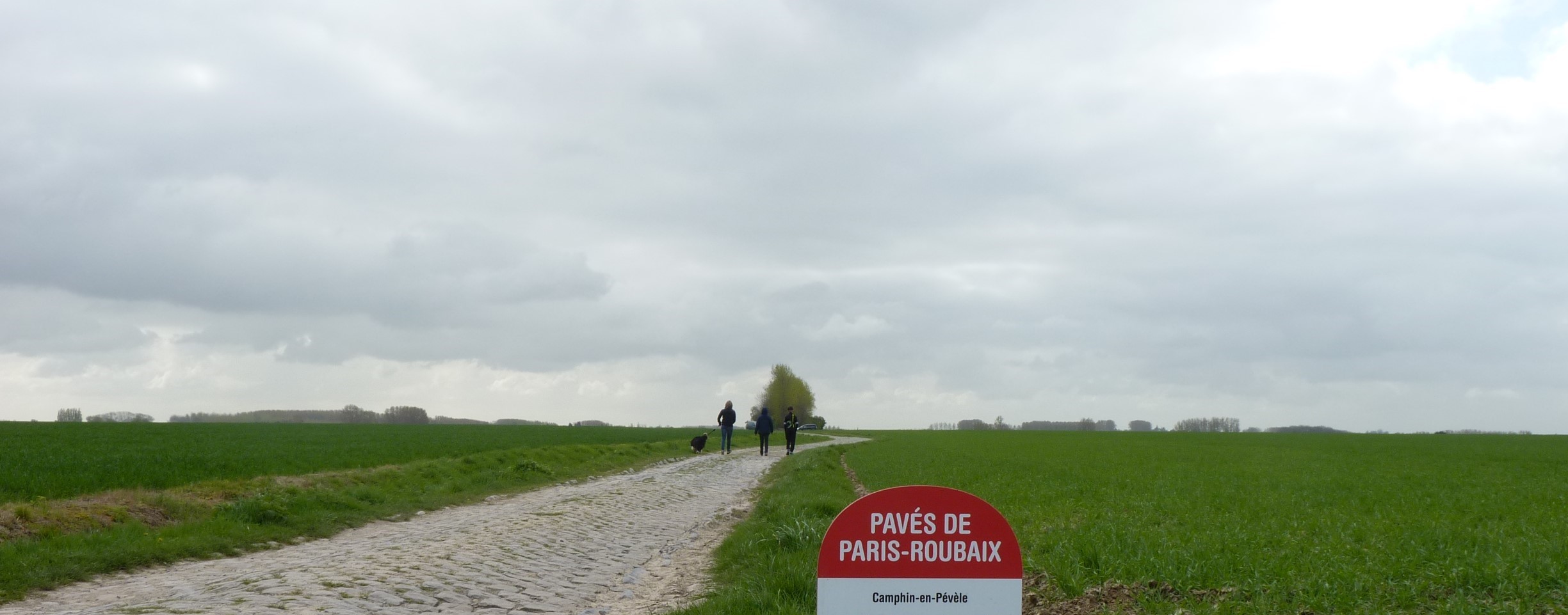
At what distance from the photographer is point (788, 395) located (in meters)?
158

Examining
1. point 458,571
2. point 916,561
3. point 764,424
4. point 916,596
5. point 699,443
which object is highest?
point 764,424

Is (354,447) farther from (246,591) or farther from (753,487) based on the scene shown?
(246,591)

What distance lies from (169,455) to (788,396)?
13250 cm

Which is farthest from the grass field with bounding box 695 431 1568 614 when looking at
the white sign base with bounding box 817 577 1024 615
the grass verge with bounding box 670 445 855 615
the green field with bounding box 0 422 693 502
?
the green field with bounding box 0 422 693 502

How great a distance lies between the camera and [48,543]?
12414 mm

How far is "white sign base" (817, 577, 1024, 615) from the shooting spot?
13.6 ft

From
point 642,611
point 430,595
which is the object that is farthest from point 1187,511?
point 430,595

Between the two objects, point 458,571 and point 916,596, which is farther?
point 458,571

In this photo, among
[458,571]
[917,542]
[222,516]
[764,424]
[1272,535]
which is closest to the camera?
[917,542]

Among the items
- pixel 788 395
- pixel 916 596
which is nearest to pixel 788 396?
pixel 788 395

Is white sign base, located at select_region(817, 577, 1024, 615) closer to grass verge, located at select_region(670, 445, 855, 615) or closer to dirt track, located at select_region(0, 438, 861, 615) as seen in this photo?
grass verge, located at select_region(670, 445, 855, 615)

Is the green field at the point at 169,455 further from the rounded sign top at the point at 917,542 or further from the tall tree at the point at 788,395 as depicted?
the tall tree at the point at 788,395

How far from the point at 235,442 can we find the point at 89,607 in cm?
3371

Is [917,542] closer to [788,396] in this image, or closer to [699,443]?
[699,443]
